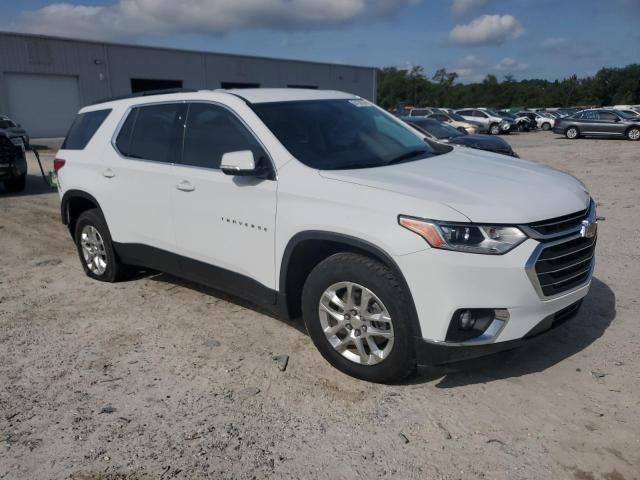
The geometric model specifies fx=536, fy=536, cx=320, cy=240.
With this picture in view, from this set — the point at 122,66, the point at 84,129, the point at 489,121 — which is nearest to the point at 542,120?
the point at 489,121

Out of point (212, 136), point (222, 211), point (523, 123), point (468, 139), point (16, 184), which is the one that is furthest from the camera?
point (523, 123)

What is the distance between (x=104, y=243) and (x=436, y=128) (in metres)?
10.2

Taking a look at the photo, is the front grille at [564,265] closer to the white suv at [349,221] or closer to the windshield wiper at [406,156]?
the white suv at [349,221]

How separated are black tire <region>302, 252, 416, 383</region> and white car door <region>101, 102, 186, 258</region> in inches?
62.1

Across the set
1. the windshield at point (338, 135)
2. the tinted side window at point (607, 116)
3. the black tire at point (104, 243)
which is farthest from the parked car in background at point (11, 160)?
the tinted side window at point (607, 116)

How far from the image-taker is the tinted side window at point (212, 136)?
392 centimetres

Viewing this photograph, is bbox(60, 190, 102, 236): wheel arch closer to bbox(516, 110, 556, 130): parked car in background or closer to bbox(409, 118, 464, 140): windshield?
bbox(409, 118, 464, 140): windshield

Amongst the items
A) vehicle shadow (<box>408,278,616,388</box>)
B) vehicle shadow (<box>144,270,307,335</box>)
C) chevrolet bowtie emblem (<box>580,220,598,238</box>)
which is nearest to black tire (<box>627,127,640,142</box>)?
vehicle shadow (<box>408,278,616,388</box>)

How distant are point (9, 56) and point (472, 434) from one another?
34.0 metres

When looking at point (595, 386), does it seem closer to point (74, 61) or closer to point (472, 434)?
point (472, 434)

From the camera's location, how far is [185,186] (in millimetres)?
4195

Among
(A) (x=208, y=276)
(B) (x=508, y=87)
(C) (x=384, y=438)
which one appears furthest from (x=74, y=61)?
(B) (x=508, y=87)

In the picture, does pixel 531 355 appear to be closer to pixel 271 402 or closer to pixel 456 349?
pixel 456 349

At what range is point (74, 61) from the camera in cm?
3212
